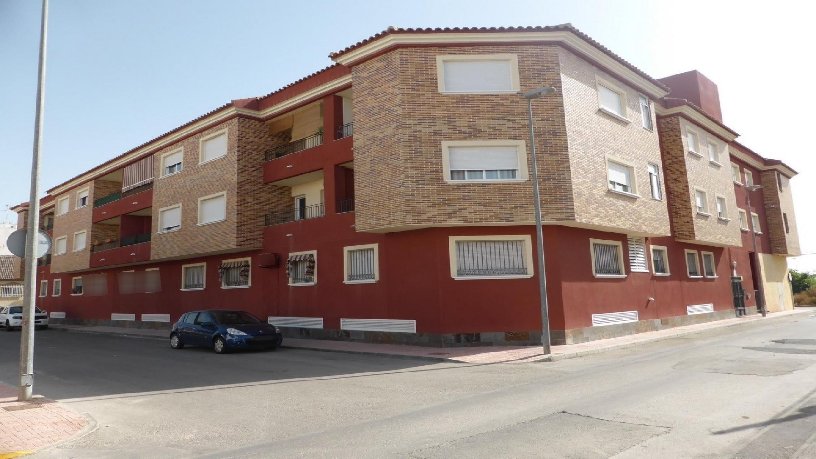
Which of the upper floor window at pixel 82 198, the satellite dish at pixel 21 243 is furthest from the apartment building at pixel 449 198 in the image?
the satellite dish at pixel 21 243

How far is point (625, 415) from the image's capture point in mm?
6195

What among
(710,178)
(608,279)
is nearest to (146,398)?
(608,279)

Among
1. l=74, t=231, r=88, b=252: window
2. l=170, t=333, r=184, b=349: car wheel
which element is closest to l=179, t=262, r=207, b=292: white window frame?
l=170, t=333, r=184, b=349: car wheel

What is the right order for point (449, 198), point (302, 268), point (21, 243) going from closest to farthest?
point (21, 243) → point (449, 198) → point (302, 268)

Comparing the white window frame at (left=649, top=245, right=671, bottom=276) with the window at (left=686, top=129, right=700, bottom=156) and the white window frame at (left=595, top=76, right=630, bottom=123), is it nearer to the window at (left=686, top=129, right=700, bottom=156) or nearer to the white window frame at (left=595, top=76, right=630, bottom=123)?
the window at (left=686, top=129, right=700, bottom=156)

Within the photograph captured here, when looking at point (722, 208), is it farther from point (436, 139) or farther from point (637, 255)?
point (436, 139)

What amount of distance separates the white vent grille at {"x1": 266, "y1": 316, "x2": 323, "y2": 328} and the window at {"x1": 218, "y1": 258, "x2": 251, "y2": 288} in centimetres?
253

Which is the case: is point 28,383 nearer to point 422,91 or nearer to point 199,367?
point 199,367

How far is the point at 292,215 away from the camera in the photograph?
21266mm

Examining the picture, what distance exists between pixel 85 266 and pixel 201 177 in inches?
537

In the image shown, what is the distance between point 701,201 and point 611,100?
8.37 m

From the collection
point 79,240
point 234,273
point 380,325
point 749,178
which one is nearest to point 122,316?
point 79,240

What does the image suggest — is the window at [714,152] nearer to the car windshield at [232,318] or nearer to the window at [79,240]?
the car windshield at [232,318]

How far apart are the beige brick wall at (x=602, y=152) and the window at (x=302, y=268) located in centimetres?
942
